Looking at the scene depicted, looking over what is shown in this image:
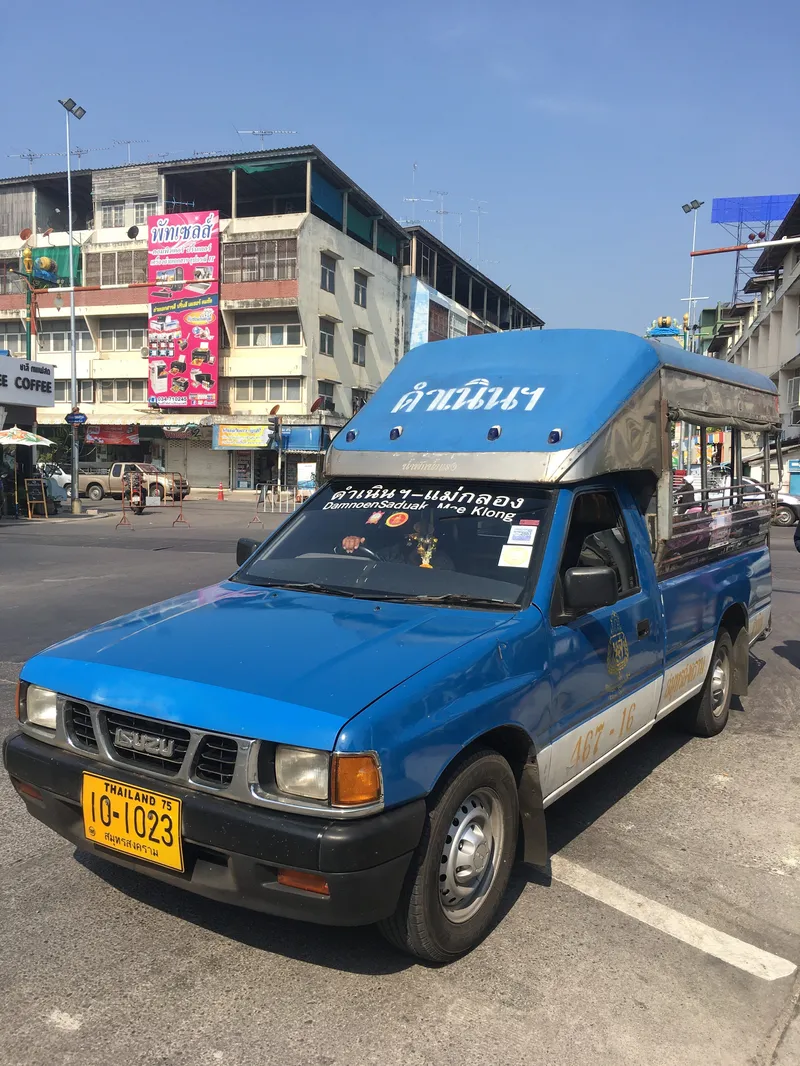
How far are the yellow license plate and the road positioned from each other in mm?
428

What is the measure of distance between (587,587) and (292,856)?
157cm

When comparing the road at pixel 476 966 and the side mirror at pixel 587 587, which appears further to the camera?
the side mirror at pixel 587 587

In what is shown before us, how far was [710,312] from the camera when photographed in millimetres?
82375

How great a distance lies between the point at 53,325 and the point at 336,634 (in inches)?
1995

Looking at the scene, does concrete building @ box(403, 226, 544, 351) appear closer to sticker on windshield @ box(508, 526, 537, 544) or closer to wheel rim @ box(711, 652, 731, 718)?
wheel rim @ box(711, 652, 731, 718)

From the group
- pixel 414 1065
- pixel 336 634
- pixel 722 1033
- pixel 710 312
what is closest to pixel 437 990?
pixel 414 1065

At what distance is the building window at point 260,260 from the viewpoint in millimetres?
40844

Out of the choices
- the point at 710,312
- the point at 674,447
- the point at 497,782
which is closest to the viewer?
the point at 497,782

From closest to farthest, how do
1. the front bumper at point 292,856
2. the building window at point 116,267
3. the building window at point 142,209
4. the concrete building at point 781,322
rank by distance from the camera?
the front bumper at point 292,856 → the concrete building at point 781,322 → the building window at point 116,267 → the building window at point 142,209

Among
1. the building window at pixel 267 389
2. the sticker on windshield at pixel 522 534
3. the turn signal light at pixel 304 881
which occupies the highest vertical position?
the building window at pixel 267 389

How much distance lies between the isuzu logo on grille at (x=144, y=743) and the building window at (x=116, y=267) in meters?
45.4

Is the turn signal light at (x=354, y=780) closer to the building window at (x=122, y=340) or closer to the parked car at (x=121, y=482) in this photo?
the parked car at (x=121, y=482)

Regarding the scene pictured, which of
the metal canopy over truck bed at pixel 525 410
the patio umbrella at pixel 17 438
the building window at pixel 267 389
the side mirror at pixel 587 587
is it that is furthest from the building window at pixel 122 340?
the side mirror at pixel 587 587

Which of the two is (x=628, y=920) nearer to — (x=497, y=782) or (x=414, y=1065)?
(x=497, y=782)
